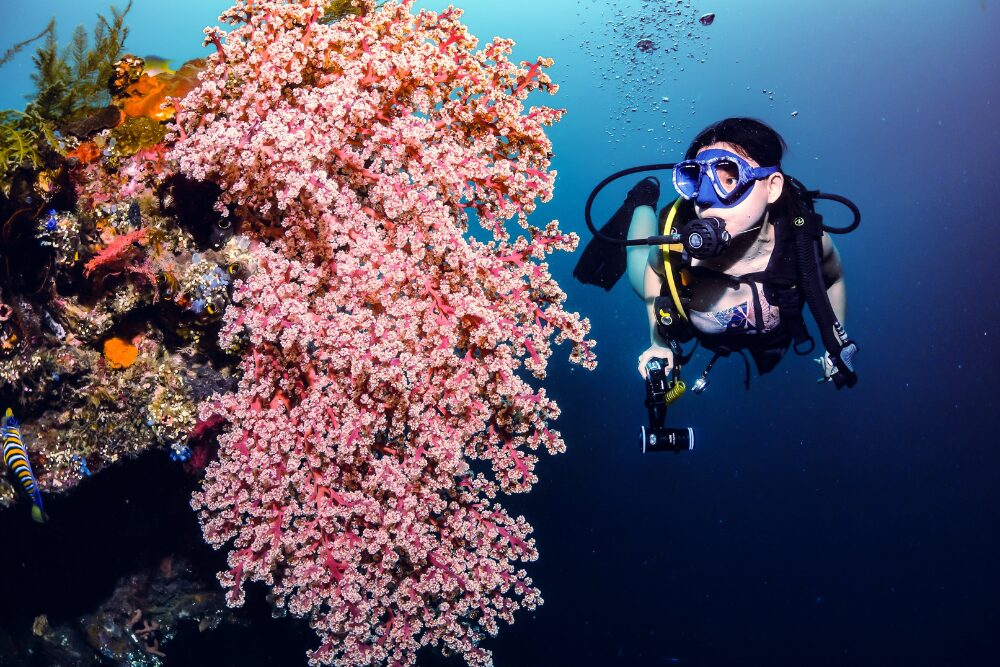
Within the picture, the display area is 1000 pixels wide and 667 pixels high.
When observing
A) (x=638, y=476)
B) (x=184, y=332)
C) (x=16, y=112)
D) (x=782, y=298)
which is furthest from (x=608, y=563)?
(x=16, y=112)

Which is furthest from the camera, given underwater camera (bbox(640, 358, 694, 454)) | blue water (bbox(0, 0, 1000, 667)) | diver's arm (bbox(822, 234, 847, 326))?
blue water (bbox(0, 0, 1000, 667))

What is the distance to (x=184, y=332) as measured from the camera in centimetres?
332

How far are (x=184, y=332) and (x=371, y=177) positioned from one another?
192 cm

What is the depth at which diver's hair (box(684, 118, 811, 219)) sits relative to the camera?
351 cm

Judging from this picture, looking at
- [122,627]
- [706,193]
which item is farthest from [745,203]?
[122,627]

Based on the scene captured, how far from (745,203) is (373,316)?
9.18 feet

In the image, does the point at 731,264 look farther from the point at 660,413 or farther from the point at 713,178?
the point at 660,413

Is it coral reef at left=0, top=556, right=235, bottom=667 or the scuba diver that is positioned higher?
the scuba diver

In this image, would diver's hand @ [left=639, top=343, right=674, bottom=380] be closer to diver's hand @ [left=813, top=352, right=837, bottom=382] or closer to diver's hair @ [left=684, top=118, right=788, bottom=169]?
diver's hand @ [left=813, top=352, right=837, bottom=382]

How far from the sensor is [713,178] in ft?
11.4

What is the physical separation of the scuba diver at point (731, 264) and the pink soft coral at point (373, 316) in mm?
1271

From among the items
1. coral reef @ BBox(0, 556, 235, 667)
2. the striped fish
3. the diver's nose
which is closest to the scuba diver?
the diver's nose

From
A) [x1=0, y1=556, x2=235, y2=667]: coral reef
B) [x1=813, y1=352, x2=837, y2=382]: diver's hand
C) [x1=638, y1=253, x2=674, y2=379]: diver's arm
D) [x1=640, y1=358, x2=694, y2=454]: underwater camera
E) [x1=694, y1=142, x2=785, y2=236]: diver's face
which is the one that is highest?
[x1=694, y1=142, x2=785, y2=236]: diver's face

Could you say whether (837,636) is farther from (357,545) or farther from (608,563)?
(357,545)
